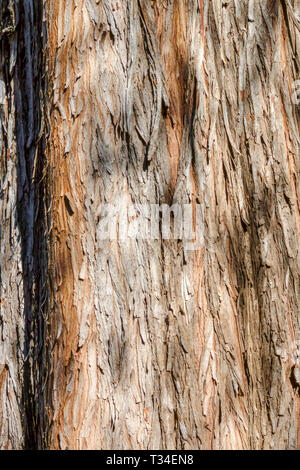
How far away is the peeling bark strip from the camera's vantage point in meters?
1.93

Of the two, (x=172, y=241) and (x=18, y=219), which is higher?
(x=18, y=219)

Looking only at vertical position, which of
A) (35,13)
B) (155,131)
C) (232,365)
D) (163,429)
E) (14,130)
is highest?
(35,13)

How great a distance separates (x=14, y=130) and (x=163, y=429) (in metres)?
1.56

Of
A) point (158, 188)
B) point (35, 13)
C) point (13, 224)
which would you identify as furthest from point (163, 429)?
point (35, 13)

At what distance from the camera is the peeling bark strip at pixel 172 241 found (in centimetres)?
193

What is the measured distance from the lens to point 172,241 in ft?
6.52

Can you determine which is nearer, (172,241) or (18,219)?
(172,241)

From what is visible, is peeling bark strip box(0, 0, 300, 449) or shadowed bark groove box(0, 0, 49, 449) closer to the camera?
peeling bark strip box(0, 0, 300, 449)

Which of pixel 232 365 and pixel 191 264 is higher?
pixel 191 264

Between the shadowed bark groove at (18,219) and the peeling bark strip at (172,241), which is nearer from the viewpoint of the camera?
the peeling bark strip at (172,241)

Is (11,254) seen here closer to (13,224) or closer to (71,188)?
(13,224)
